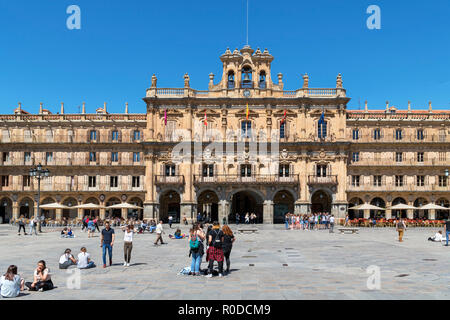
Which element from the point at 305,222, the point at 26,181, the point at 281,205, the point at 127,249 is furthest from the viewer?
the point at 281,205

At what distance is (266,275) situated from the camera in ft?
45.8

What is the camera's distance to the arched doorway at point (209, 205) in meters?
53.8

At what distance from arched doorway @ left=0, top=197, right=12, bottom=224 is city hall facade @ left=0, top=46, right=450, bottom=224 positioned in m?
0.13

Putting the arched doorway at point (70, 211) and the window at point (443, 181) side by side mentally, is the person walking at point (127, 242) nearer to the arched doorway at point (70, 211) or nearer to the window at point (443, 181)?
the arched doorway at point (70, 211)

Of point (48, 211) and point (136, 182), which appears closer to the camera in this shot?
point (136, 182)

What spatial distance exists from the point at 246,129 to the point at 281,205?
35.2ft

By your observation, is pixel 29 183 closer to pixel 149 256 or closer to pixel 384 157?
pixel 149 256

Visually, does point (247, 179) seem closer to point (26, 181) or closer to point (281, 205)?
point (281, 205)

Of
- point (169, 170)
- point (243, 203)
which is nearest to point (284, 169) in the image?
point (243, 203)

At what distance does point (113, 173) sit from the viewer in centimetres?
5309

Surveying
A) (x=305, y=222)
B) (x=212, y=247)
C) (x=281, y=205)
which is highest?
(x=212, y=247)

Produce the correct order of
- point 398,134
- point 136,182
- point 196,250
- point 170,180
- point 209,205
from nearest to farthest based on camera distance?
1. point 196,250
2. point 170,180
3. point 136,182
4. point 398,134
5. point 209,205

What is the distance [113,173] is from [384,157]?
33239 millimetres
